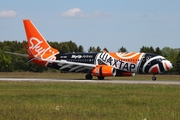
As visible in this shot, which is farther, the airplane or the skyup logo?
the skyup logo

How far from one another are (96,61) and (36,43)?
9.12 m

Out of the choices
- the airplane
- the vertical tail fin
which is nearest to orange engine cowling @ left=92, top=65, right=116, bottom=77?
the airplane

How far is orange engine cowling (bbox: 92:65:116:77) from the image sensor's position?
52.9 metres

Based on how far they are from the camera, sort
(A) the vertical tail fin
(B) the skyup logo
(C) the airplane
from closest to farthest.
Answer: (C) the airplane → (B) the skyup logo → (A) the vertical tail fin

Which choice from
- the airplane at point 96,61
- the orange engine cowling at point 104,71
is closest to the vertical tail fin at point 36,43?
the airplane at point 96,61

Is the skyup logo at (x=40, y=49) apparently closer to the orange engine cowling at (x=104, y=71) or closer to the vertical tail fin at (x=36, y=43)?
the vertical tail fin at (x=36, y=43)

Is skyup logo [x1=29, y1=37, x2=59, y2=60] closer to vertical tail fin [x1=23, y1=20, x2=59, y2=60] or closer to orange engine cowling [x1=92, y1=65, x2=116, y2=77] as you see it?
vertical tail fin [x1=23, y1=20, x2=59, y2=60]

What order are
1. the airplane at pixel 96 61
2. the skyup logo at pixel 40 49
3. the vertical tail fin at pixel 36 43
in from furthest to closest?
the vertical tail fin at pixel 36 43 → the skyup logo at pixel 40 49 → the airplane at pixel 96 61

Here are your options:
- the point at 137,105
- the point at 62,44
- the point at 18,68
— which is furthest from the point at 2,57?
the point at 137,105

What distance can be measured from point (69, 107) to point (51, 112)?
75.6 inches

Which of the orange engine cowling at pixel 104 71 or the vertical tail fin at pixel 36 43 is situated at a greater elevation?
the vertical tail fin at pixel 36 43

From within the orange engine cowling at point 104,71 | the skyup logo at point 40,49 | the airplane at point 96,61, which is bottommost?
the orange engine cowling at point 104,71

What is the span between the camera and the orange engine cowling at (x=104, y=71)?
52906 mm

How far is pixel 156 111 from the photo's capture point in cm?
1775
